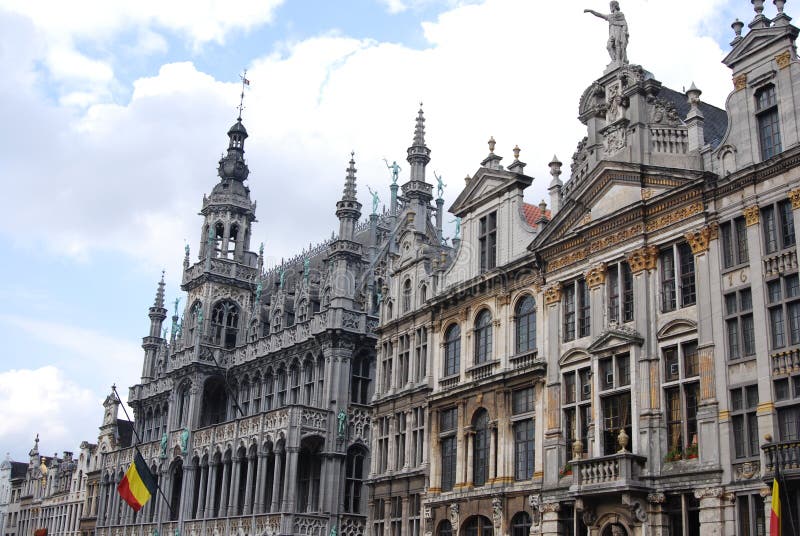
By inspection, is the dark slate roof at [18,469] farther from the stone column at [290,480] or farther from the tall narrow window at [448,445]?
the tall narrow window at [448,445]

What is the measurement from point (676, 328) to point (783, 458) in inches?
225

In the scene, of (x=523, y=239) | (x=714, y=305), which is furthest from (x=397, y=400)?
(x=714, y=305)

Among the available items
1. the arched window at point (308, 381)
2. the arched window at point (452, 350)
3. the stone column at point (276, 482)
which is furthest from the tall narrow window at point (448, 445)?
the arched window at point (308, 381)

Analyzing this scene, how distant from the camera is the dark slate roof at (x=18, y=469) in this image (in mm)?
96938

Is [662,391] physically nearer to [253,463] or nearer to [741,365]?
[741,365]

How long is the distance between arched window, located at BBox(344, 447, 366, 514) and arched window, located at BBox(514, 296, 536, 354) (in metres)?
14.7

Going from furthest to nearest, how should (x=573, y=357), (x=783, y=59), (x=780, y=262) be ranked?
(x=573, y=357), (x=783, y=59), (x=780, y=262)

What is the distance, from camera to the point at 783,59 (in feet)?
95.1

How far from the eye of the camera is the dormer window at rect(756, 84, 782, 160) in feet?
94.3

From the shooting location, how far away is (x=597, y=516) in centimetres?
3056

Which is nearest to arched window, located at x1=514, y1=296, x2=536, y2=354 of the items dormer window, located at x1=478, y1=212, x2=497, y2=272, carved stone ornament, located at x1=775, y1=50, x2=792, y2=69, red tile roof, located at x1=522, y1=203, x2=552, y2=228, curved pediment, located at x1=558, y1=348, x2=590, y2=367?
curved pediment, located at x1=558, y1=348, x2=590, y2=367

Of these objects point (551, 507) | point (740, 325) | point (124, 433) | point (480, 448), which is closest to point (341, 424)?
point (480, 448)

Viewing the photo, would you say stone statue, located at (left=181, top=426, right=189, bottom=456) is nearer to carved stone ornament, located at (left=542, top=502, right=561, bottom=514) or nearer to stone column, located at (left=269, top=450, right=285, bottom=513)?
stone column, located at (left=269, top=450, right=285, bottom=513)

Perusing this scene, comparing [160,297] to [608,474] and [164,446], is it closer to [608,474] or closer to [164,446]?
[164,446]
